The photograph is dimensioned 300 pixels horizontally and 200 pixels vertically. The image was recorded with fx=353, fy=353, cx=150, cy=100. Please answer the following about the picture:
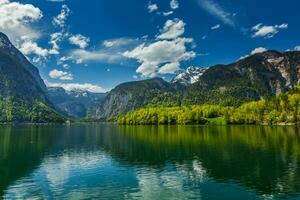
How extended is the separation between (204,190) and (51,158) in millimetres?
53536

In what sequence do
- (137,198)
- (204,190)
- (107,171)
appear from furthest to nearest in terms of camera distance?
(107,171)
(204,190)
(137,198)

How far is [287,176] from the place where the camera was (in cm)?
6056

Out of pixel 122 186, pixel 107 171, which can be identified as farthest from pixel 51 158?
pixel 122 186

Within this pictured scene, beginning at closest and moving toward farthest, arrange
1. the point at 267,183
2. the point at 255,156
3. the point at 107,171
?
the point at 267,183, the point at 107,171, the point at 255,156

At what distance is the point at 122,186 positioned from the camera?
186 feet

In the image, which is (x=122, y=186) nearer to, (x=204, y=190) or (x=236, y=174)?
(x=204, y=190)

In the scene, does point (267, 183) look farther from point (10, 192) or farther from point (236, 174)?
point (10, 192)

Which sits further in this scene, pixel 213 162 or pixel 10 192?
pixel 213 162

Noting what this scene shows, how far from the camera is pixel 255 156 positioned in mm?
86062

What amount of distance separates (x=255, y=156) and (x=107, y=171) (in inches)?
1469

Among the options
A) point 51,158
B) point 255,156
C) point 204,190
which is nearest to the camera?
point 204,190

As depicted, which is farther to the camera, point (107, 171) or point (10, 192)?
point (107, 171)

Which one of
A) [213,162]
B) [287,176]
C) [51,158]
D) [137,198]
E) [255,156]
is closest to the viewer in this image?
[137,198]

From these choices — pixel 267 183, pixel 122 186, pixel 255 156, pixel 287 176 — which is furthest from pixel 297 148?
pixel 122 186
